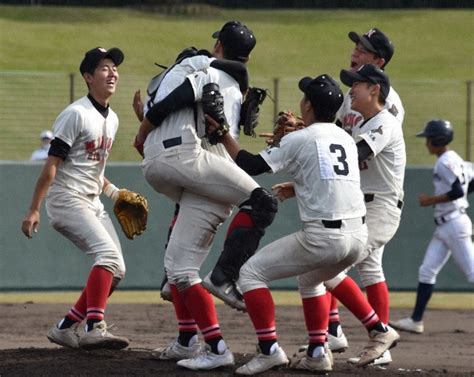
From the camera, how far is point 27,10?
38.3 metres

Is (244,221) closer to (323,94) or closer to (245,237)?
(245,237)

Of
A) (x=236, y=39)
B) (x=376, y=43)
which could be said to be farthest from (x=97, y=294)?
(x=376, y=43)

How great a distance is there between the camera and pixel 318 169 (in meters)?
7.11

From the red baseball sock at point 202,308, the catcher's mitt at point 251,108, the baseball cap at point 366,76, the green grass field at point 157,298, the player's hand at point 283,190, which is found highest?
the baseball cap at point 366,76

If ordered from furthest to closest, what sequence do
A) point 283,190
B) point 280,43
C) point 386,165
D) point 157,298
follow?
1. point 280,43
2. point 157,298
3. point 386,165
4. point 283,190

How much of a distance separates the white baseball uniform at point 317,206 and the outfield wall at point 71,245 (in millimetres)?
6516

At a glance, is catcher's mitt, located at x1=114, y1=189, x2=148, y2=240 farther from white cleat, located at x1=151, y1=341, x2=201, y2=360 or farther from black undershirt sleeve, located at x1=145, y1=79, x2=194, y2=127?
black undershirt sleeve, located at x1=145, y1=79, x2=194, y2=127

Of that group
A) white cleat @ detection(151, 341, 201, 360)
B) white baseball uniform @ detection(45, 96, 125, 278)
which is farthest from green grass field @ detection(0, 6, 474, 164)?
white cleat @ detection(151, 341, 201, 360)

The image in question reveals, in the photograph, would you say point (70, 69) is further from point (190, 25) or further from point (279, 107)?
point (279, 107)

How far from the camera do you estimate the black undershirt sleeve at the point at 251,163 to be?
23.3ft

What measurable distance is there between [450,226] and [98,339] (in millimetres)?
4999

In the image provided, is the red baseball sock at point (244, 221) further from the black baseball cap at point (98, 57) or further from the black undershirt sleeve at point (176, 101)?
the black baseball cap at point (98, 57)

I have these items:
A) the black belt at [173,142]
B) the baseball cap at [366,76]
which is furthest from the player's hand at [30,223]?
the baseball cap at [366,76]

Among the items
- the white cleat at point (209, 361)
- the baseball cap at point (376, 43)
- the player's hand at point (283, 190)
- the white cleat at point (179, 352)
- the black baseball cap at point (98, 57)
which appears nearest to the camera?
the white cleat at point (209, 361)
